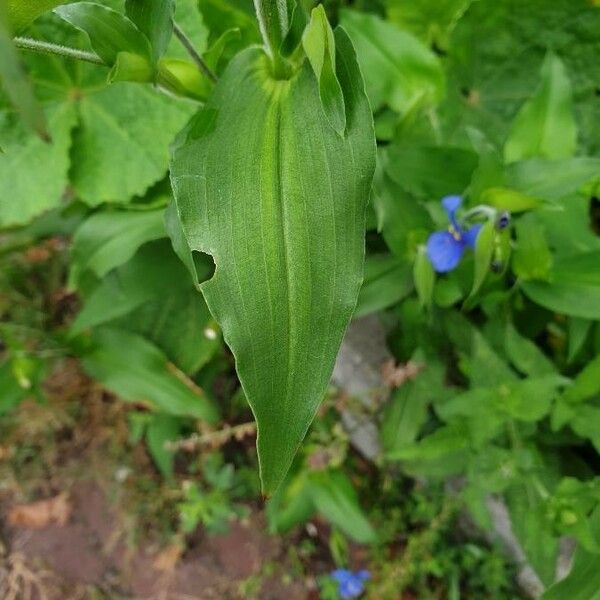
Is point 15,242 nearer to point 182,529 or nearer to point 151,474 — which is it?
point 151,474

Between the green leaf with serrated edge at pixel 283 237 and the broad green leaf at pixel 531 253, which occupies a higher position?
the green leaf with serrated edge at pixel 283 237

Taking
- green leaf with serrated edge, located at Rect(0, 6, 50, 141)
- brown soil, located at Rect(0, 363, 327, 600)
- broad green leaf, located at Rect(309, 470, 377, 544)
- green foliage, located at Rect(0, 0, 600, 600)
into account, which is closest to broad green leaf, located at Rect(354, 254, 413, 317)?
green foliage, located at Rect(0, 0, 600, 600)

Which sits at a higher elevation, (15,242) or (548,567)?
(15,242)

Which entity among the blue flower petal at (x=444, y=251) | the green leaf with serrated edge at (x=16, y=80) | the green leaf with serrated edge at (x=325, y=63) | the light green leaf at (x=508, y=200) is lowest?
the blue flower petal at (x=444, y=251)

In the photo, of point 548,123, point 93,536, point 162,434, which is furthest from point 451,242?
point 93,536

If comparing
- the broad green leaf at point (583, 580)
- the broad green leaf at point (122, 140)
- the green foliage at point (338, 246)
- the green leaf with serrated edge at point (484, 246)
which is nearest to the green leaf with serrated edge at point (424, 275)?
the green foliage at point (338, 246)

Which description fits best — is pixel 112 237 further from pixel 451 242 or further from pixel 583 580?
pixel 583 580

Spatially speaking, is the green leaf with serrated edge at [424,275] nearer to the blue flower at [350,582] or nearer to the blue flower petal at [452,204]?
the blue flower petal at [452,204]

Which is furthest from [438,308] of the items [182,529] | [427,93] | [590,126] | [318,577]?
[182,529]
